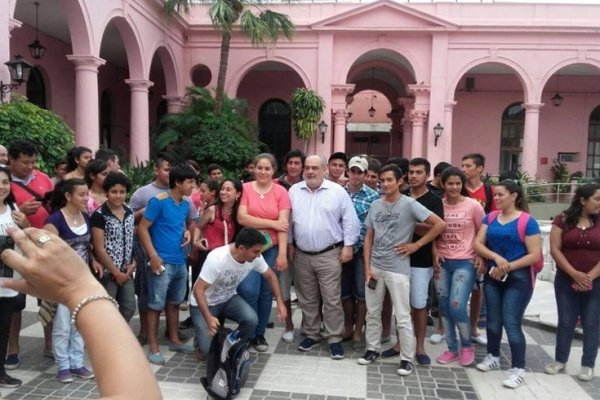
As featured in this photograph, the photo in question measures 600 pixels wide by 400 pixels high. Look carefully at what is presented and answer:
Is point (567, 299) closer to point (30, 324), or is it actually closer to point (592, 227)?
point (592, 227)

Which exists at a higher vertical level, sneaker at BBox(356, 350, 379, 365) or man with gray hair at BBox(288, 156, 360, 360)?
man with gray hair at BBox(288, 156, 360, 360)

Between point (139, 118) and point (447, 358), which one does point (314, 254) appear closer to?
point (447, 358)

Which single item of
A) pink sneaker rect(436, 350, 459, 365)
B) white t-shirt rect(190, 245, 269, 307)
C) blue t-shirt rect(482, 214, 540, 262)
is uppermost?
blue t-shirt rect(482, 214, 540, 262)

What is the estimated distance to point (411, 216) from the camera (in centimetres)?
441

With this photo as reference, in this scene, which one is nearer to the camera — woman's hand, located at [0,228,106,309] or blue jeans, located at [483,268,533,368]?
woman's hand, located at [0,228,106,309]

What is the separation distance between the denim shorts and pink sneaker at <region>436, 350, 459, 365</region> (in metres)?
2.49

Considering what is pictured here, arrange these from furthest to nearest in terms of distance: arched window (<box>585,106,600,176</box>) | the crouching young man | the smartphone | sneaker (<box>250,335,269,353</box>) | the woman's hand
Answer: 1. arched window (<box>585,106,600,176</box>)
2. sneaker (<box>250,335,269,353</box>)
3. the smartphone
4. the crouching young man
5. the woman's hand

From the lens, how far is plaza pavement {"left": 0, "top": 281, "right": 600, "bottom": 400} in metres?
3.91

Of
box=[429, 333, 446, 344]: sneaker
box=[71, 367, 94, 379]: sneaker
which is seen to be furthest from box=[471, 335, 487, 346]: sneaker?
box=[71, 367, 94, 379]: sneaker

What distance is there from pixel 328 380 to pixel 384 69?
19127 millimetres

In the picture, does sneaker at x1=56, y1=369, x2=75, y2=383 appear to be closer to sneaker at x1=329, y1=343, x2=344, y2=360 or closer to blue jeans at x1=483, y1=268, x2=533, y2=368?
sneaker at x1=329, y1=343, x2=344, y2=360

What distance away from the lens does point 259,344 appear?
193 inches

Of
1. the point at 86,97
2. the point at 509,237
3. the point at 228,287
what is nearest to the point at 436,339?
the point at 509,237

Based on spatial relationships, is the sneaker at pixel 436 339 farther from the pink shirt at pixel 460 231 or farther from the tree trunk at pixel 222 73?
the tree trunk at pixel 222 73
